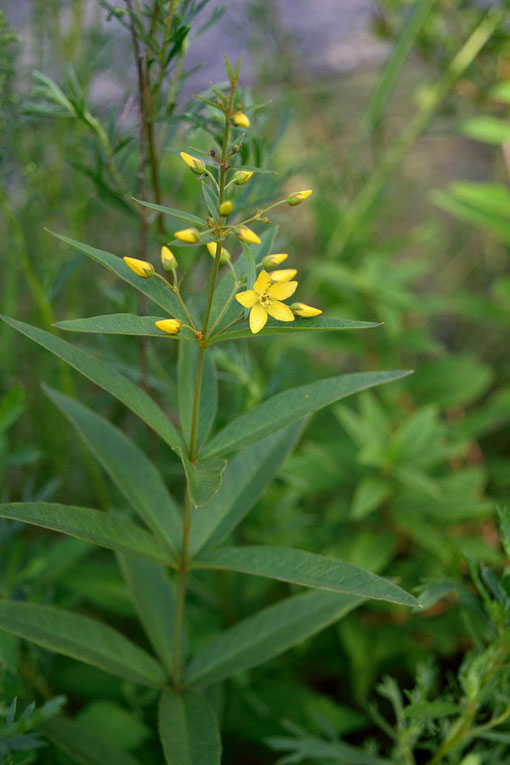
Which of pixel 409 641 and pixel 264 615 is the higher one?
pixel 264 615

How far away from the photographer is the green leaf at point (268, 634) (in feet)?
2.41

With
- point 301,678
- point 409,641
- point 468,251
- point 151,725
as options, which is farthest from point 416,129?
point 151,725

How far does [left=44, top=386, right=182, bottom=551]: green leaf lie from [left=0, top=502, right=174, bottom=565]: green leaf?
0.05 m

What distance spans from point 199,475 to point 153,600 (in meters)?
0.34

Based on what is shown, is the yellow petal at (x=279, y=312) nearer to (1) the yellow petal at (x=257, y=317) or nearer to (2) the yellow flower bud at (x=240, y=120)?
(1) the yellow petal at (x=257, y=317)

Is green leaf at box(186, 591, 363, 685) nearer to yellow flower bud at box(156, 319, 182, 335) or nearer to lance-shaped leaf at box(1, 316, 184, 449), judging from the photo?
lance-shaped leaf at box(1, 316, 184, 449)

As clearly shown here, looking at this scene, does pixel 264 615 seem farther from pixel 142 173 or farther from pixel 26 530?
pixel 26 530

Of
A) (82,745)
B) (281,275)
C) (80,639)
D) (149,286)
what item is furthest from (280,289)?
(82,745)

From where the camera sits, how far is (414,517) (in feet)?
3.91

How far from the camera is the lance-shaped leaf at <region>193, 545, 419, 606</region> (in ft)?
1.77

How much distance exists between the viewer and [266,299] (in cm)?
55

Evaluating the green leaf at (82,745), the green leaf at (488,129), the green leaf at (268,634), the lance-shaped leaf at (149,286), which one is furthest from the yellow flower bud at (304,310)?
the green leaf at (488,129)

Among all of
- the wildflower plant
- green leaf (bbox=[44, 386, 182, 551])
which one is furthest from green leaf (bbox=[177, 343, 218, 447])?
green leaf (bbox=[44, 386, 182, 551])

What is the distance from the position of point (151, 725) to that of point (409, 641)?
46 centimetres
